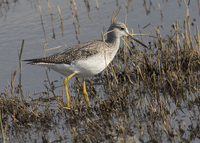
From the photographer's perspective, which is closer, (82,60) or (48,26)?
(82,60)

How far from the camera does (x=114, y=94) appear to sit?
6.38 metres

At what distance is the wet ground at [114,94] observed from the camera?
5207 mm

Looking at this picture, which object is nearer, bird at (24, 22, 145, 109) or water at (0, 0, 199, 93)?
bird at (24, 22, 145, 109)

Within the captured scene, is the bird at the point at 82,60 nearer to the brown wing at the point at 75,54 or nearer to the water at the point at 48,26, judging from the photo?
the brown wing at the point at 75,54

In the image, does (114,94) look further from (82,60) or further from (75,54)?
(75,54)

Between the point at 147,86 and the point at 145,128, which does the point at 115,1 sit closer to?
the point at 147,86

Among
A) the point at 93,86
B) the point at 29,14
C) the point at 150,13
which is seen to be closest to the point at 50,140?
the point at 93,86

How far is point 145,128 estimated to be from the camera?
514cm

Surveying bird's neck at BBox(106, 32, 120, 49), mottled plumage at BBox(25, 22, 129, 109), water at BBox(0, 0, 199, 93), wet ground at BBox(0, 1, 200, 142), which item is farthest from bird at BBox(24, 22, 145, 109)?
water at BBox(0, 0, 199, 93)

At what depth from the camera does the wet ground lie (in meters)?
5.21

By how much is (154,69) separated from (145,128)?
2.15m

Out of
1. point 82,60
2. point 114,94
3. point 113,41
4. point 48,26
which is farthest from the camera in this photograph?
point 48,26

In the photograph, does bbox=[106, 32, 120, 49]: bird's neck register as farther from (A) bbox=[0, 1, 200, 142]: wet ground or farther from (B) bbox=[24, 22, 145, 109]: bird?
(A) bbox=[0, 1, 200, 142]: wet ground

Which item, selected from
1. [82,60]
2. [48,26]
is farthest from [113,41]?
[48,26]
